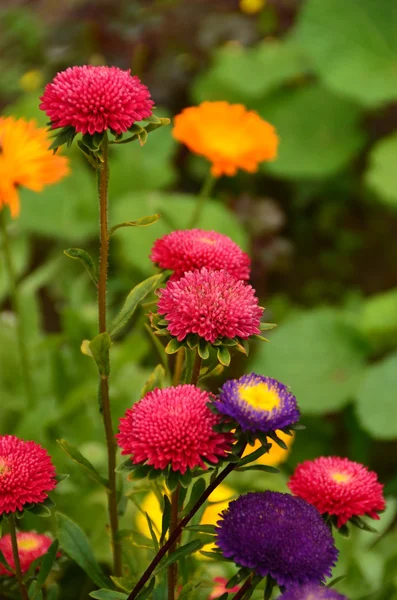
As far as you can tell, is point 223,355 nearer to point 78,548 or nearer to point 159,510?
point 78,548

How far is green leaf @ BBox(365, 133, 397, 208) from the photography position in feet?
7.30

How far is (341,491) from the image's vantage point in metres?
0.63

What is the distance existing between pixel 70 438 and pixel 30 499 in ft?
2.99

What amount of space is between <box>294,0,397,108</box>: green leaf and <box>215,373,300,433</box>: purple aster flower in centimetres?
210

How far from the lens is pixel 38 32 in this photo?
3.13 m

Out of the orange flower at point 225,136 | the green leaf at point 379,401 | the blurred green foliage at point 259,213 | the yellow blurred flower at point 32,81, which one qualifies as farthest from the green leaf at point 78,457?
the yellow blurred flower at point 32,81

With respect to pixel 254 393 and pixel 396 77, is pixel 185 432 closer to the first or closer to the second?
pixel 254 393

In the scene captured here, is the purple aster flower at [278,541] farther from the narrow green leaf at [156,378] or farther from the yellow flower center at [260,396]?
the narrow green leaf at [156,378]

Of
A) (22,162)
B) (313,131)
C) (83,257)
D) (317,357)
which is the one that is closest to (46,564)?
(83,257)

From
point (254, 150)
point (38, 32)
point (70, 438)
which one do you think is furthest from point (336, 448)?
point (38, 32)

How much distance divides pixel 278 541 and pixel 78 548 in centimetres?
27

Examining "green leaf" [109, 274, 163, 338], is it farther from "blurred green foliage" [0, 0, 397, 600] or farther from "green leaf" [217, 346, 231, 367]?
"blurred green foliage" [0, 0, 397, 600]

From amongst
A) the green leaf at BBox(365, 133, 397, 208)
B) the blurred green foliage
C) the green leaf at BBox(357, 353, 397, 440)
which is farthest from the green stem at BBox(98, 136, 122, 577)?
the green leaf at BBox(365, 133, 397, 208)

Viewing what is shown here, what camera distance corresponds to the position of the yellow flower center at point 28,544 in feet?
2.48
